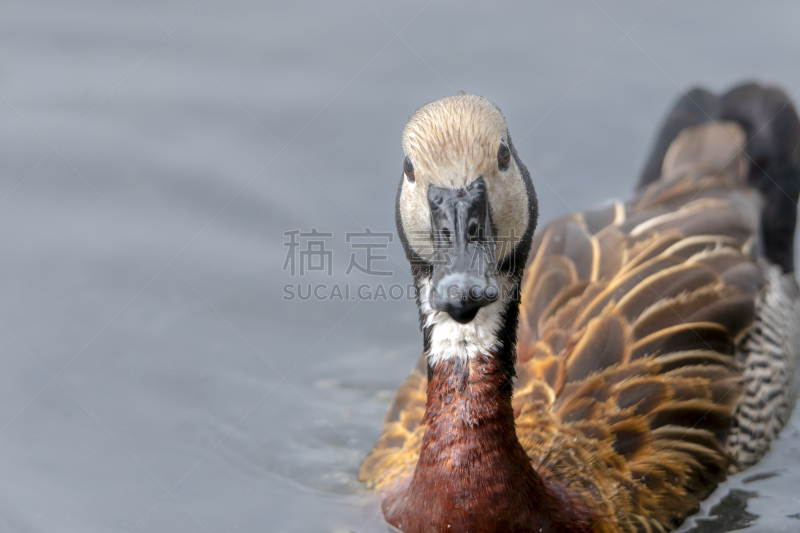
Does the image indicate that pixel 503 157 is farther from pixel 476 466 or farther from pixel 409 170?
pixel 476 466

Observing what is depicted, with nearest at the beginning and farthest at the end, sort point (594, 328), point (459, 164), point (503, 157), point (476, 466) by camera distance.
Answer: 1. point (459, 164)
2. point (503, 157)
3. point (476, 466)
4. point (594, 328)

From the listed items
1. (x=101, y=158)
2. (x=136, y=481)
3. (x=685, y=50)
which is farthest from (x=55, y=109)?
(x=685, y=50)

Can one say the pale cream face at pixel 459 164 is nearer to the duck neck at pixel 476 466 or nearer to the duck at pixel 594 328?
the duck at pixel 594 328

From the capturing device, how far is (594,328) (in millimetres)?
6035

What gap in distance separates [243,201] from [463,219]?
453 cm

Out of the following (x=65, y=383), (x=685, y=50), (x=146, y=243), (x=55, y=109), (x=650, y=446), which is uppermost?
(x=685, y=50)

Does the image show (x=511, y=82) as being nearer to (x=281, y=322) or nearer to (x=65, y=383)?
(x=281, y=322)

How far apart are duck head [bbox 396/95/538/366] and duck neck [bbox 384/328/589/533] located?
17 centimetres

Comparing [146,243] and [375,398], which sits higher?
[146,243]

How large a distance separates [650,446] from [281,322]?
3494 mm

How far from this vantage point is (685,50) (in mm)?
9969

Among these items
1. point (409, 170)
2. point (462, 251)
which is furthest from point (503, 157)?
point (462, 251)

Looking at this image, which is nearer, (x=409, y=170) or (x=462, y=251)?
(x=462, y=251)

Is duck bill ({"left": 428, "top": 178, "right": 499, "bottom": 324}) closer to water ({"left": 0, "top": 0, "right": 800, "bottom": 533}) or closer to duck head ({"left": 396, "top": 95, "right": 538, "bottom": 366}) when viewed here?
duck head ({"left": 396, "top": 95, "right": 538, "bottom": 366})
